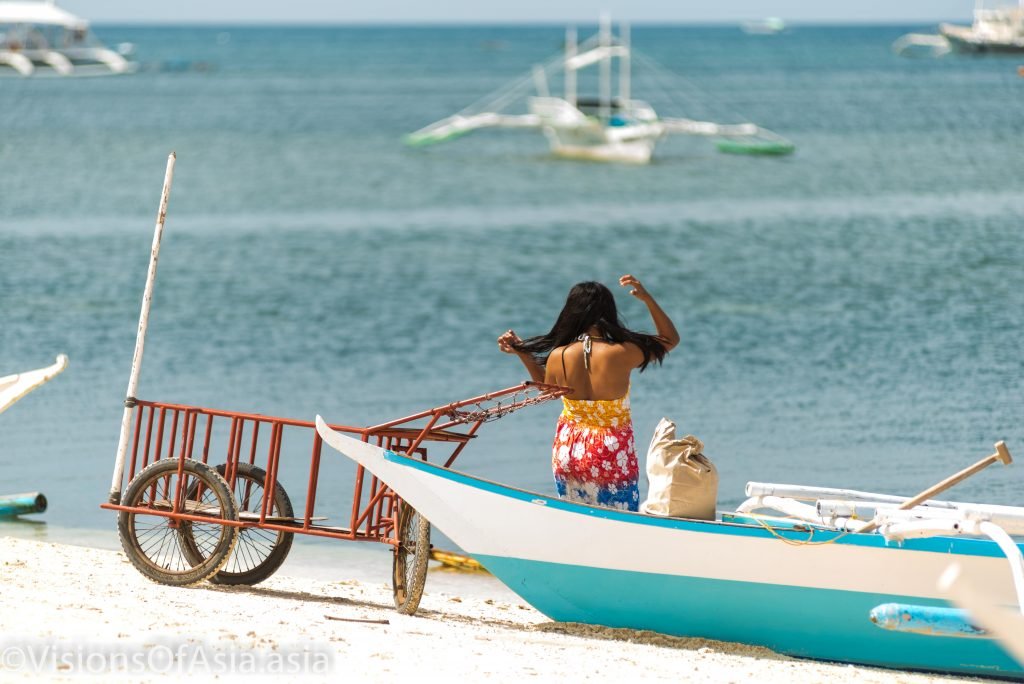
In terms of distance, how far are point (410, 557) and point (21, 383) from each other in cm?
268

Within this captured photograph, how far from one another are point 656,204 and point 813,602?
33649mm

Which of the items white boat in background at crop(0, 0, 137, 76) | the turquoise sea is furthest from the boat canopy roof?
the turquoise sea

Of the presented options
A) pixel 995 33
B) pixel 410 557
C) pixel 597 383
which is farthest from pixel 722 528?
pixel 995 33

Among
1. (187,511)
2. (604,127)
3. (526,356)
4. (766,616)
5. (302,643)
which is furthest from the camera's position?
(604,127)

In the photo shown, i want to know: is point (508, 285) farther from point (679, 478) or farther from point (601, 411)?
point (679, 478)

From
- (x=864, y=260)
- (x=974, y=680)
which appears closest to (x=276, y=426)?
(x=974, y=680)

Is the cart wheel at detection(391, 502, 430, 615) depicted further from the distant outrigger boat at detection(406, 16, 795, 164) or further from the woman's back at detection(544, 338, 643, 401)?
the distant outrigger boat at detection(406, 16, 795, 164)

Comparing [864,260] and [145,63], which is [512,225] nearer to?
[864,260]

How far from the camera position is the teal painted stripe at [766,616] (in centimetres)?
794

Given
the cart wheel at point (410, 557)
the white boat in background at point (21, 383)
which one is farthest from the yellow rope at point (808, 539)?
the white boat in background at point (21, 383)

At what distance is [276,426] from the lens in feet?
27.7

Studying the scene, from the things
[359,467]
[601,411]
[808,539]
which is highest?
[601,411]

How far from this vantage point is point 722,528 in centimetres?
783

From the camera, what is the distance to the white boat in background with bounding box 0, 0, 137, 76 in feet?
352
